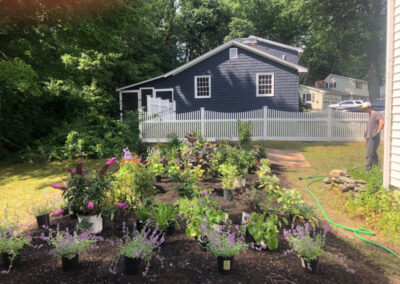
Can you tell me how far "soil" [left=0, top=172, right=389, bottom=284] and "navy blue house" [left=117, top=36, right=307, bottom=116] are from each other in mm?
14850

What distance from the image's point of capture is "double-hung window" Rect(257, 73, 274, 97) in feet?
55.6

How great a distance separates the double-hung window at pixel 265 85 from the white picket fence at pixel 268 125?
4637 mm

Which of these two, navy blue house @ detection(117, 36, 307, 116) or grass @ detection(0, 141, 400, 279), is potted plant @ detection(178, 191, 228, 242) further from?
navy blue house @ detection(117, 36, 307, 116)

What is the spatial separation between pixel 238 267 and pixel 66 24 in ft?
25.5

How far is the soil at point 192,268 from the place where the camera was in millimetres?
2164

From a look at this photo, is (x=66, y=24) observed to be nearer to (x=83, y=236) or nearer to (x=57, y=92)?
(x=57, y=92)

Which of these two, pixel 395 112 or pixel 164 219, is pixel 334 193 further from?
pixel 164 219

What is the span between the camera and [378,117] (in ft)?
20.7

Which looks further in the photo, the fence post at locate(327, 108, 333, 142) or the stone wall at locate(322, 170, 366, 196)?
the fence post at locate(327, 108, 333, 142)

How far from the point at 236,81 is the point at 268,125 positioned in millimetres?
5383

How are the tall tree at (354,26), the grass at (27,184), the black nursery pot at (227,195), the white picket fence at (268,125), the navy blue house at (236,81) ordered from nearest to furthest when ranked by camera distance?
the black nursery pot at (227,195) < the grass at (27,184) < the white picket fence at (268,125) < the navy blue house at (236,81) < the tall tree at (354,26)

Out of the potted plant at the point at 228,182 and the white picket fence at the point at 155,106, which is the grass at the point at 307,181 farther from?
the white picket fence at the point at 155,106

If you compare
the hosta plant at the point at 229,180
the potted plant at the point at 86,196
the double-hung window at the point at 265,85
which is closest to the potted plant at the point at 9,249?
the potted plant at the point at 86,196

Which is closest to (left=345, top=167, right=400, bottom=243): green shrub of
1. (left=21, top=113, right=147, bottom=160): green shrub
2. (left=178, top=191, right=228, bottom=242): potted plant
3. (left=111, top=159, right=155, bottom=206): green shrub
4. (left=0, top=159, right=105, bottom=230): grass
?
(left=178, top=191, right=228, bottom=242): potted plant
